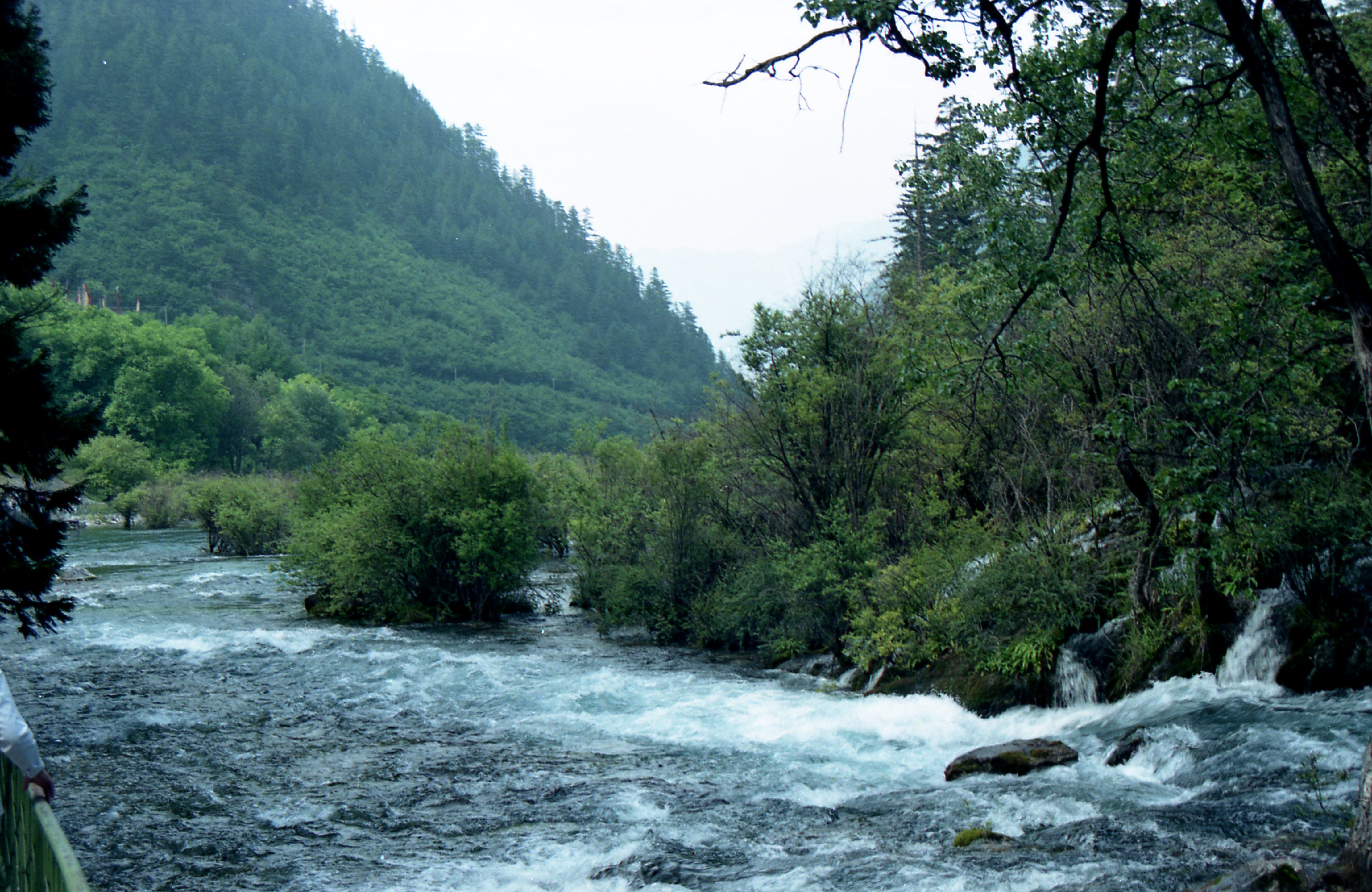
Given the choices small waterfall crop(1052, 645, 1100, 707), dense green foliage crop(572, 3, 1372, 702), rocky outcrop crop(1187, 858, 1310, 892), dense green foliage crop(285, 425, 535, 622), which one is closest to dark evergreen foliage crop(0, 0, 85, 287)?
dense green foliage crop(572, 3, 1372, 702)

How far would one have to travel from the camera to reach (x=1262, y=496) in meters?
12.0

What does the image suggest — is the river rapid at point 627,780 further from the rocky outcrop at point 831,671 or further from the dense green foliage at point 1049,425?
the dense green foliage at point 1049,425

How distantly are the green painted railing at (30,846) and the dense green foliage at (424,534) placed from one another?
797 inches

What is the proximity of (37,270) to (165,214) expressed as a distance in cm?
13980

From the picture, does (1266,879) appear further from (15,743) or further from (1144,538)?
(1144,538)

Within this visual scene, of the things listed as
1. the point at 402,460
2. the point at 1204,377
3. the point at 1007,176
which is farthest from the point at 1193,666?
the point at 402,460

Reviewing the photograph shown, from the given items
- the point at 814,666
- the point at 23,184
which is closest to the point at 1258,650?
the point at 814,666

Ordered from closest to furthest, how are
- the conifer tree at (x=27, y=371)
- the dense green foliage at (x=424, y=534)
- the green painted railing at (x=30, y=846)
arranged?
the green painted railing at (x=30, y=846)
the conifer tree at (x=27, y=371)
the dense green foliage at (x=424, y=534)

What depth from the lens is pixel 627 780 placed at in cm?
1139

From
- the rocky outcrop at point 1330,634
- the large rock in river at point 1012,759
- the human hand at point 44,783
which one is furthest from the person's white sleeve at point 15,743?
the rocky outcrop at point 1330,634

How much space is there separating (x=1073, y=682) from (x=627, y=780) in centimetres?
652

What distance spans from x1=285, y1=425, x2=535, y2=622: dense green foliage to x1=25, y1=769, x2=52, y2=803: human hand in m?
20.1

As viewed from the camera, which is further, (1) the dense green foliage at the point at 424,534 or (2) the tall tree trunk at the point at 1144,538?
(1) the dense green foliage at the point at 424,534

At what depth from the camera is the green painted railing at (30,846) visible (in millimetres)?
3081
